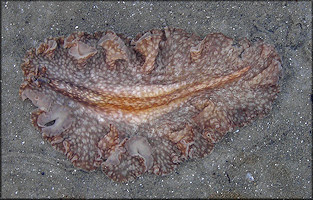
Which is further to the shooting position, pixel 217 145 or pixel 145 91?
pixel 217 145

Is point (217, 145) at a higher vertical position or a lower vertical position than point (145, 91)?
lower

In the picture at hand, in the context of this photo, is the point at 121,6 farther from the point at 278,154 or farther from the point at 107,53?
the point at 278,154

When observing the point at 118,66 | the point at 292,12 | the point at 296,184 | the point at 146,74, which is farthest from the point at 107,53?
the point at 296,184

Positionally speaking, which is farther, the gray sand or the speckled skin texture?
the gray sand

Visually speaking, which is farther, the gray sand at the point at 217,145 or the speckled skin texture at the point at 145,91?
the gray sand at the point at 217,145
